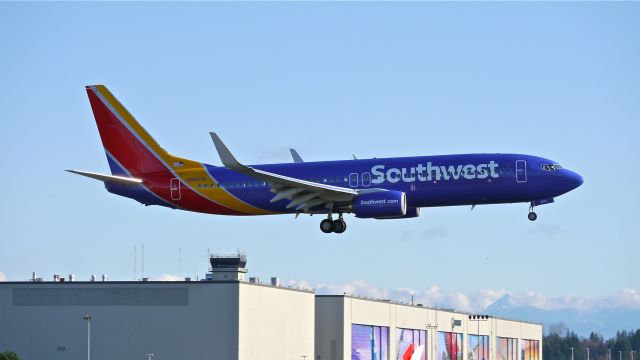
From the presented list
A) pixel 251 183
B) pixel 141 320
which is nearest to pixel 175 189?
pixel 251 183

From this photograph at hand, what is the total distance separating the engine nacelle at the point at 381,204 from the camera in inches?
3209

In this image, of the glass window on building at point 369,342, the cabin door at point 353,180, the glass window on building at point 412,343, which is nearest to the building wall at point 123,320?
the cabin door at point 353,180

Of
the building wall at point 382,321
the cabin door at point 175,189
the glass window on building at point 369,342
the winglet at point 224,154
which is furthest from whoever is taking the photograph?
the glass window on building at point 369,342

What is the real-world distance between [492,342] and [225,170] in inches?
4097

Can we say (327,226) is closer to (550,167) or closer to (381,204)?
(381,204)

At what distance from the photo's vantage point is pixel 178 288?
107125 mm

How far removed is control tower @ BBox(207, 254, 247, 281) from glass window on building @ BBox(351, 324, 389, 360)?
51.2 ft

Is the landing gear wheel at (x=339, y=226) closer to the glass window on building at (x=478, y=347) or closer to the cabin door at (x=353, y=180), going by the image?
the cabin door at (x=353, y=180)

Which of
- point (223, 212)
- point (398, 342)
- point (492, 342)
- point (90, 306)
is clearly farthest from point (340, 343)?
point (492, 342)

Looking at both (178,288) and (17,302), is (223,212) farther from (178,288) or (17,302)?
(17,302)

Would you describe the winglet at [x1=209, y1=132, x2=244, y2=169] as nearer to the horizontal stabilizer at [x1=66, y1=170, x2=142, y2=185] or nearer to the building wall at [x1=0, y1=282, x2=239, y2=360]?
the horizontal stabilizer at [x1=66, y1=170, x2=142, y2=185]

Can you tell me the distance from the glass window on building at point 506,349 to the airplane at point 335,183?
103368mm

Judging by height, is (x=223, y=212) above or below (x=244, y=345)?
above

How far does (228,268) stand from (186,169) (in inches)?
1881
